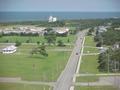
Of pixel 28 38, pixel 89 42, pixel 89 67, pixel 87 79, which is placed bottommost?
pixel 28 38

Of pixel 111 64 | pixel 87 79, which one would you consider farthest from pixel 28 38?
pixel 87 79

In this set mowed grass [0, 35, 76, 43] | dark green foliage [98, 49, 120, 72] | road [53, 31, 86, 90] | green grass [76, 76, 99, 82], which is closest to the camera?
road [53, 31, 86, 90]

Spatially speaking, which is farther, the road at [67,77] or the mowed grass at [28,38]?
the mowed grass at [28,38]

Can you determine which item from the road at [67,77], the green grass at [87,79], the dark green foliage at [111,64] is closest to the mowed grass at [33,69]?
the road at [67,77]

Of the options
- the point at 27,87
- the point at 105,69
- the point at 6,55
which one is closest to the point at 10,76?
the point at 27,87

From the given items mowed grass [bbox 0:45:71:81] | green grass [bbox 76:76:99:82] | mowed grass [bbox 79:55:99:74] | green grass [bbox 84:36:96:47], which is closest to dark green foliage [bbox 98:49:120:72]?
mowed grass [bbox 79:55:99:74]

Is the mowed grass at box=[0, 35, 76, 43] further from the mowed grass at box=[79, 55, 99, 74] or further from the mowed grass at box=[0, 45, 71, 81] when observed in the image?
the mowed grass at box=[79, 55, 99, 74]

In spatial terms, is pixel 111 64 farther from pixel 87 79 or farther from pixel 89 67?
pixel 87 79

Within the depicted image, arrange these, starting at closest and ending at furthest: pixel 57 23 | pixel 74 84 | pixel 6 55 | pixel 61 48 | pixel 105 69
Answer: pixel 74 84 < pixel 105 69 < pixel 6 55 < pixel 61 48 < pixel 57 23

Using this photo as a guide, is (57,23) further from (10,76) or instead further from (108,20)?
(10,76)

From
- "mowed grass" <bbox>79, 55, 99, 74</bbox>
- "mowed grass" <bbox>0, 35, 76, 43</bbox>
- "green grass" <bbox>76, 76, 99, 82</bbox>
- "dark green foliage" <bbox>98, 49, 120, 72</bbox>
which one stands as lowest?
"mowed grass" <bbox>0, 35, 76, 43</bbox>

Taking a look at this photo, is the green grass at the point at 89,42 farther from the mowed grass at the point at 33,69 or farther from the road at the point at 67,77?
the mowed grass at the point at 33,69
